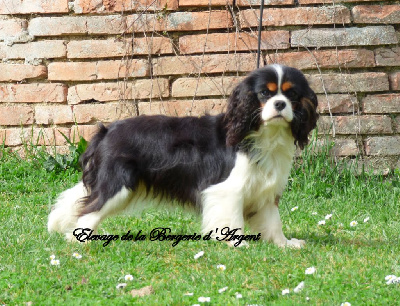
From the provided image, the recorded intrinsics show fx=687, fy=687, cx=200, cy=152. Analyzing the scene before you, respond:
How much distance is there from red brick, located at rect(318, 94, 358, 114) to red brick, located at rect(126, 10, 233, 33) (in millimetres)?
1151

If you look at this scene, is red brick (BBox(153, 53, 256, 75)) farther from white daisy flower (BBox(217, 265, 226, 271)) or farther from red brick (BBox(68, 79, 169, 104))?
white daisy flower (BBox(217, 265, 226, 271))

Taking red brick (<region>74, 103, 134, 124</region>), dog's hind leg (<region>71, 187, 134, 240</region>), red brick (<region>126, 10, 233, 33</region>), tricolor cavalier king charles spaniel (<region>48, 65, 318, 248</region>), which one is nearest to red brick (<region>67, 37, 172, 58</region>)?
red brick (<region>126, 10, 233, 33</region>)

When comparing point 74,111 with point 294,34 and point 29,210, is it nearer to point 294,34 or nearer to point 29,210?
point 29,210

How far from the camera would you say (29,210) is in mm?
5680

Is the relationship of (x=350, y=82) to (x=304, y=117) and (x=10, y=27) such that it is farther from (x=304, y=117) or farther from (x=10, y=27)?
(x=10, y=27)

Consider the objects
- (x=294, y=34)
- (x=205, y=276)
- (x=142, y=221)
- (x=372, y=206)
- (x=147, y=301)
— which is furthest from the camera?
(x=294, y=34)

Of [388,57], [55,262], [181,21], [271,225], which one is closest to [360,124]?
[388,57]

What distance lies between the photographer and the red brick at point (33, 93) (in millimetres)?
6785

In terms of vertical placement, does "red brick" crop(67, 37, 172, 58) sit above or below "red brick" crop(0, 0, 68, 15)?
below

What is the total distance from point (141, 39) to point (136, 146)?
2.18 m

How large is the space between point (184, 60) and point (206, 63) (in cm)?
21

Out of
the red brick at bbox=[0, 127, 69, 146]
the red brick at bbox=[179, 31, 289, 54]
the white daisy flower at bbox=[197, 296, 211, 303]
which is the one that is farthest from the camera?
the red brick at bbox=[0, 127, 69, 146]

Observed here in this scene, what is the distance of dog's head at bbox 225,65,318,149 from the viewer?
4387mm

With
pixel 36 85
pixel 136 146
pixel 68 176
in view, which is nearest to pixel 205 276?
pixel 136 146
